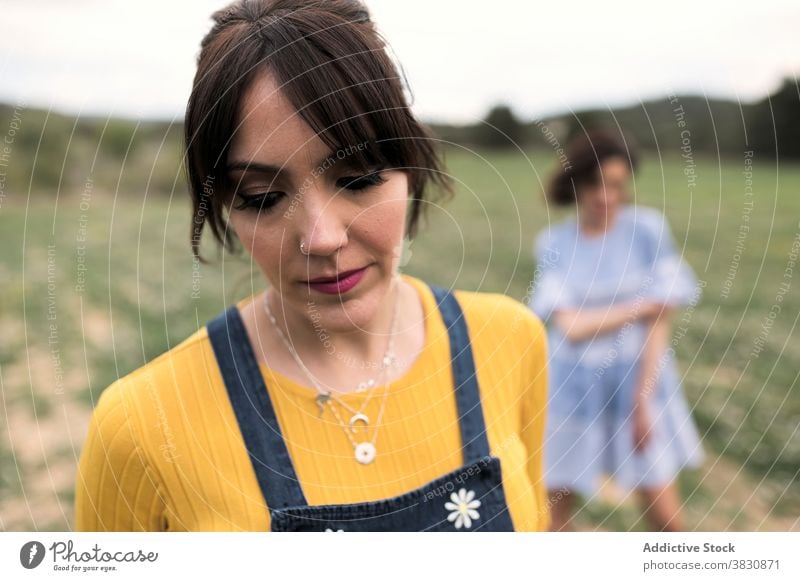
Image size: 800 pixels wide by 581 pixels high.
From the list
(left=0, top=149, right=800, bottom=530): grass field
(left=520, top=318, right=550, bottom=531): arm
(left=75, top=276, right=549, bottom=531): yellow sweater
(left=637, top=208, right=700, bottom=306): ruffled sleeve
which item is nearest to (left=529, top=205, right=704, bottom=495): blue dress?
(left=637, top=208, right=700, bottom=306): ruffled sleeve

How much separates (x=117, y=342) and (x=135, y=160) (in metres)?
0.94

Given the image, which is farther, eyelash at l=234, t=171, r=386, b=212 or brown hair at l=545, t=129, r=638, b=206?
brown hair at l=545, t=129, r=638, b=206

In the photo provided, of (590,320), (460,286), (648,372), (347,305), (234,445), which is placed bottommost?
(460,286)

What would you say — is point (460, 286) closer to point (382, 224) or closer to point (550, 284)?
point (550, 284)

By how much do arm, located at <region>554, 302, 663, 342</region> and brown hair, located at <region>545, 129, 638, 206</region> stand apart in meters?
0.27

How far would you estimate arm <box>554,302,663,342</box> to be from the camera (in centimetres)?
129

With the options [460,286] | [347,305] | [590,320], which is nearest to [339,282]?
[347,305]

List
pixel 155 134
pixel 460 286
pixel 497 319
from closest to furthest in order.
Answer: pixel 497 319, pixel 155 134, pixel 460 286

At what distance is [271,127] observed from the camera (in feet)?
1.70

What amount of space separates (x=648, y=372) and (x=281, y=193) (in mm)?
1018

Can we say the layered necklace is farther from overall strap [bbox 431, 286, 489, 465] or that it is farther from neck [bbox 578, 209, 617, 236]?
neck [bbox 578, 209, 617, 236]
